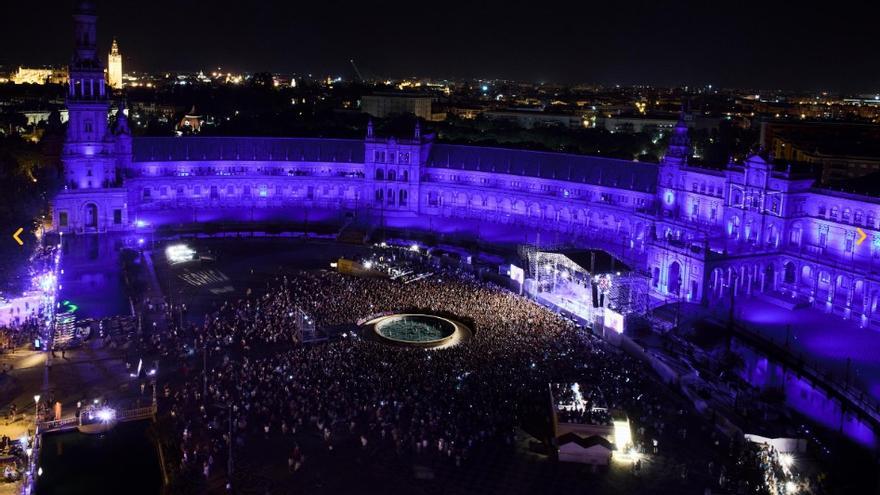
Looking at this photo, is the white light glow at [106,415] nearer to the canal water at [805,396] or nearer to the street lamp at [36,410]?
the street lamp at [36,410]

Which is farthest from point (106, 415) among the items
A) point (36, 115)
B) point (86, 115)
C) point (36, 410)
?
point (36, 115)

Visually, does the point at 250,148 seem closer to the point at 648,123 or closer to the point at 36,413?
the point at 36,413

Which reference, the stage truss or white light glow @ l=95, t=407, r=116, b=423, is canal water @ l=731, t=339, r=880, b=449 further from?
white light glow @ l=95, t=407, r=116, b=423

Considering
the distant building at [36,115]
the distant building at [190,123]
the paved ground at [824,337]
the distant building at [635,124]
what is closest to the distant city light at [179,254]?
the paved ground at [824,337]

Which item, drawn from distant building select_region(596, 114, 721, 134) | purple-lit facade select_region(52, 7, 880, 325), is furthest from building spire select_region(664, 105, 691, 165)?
distant building select_region(596, 114, 721, 134)

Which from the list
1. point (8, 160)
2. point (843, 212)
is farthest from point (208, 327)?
point (8, 160)
